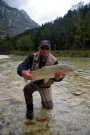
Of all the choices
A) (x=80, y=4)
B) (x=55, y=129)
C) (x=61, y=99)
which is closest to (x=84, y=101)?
(x=61, y=99)

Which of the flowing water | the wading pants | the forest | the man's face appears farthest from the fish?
the forest

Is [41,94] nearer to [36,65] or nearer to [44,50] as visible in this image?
[36,65]

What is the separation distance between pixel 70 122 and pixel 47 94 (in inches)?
50.6

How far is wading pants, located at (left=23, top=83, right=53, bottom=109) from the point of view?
6.75 m

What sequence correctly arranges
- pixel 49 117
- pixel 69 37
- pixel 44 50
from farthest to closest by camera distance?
pixel 69 37
pixel 49 117
pixel 44 50

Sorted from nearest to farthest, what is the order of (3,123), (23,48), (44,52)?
1. (3,123)
2. (44,52)
3. (23,48)

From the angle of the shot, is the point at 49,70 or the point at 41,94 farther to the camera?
the point at 41,94

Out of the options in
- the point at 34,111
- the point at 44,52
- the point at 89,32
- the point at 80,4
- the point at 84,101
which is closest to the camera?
the point at 44,52

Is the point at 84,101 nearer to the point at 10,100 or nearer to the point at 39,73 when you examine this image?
the point at 10,100

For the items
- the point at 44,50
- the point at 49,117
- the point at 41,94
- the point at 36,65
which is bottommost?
Result: the point at 49,117

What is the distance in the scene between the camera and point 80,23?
74250 millimetres

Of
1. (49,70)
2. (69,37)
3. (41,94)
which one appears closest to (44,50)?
(49,70)

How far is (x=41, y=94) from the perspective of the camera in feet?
23.9

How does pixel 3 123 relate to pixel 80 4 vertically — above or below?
below
